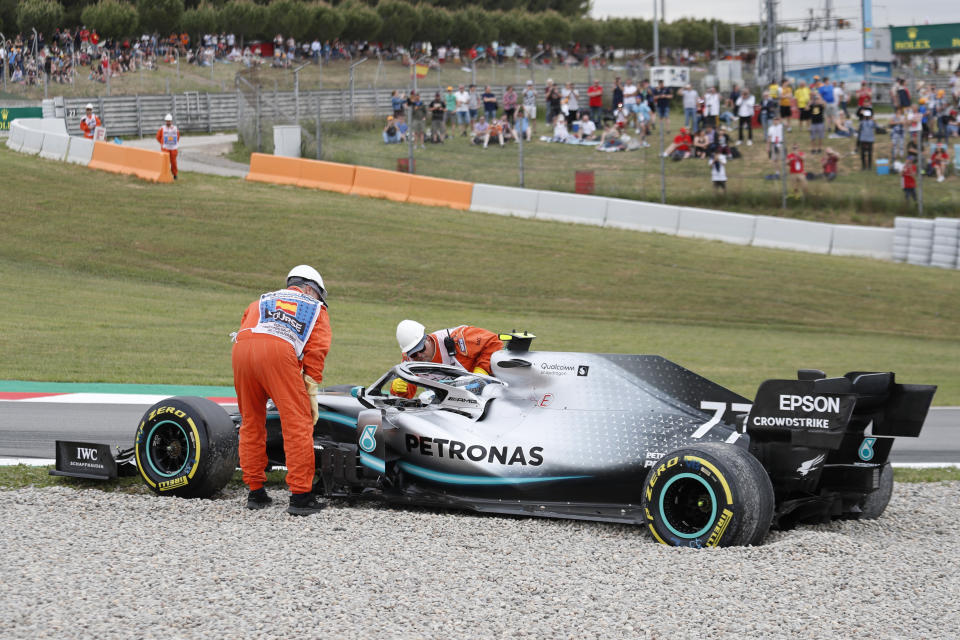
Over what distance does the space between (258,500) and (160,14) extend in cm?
5427

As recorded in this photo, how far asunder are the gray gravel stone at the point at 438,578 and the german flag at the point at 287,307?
138 cm

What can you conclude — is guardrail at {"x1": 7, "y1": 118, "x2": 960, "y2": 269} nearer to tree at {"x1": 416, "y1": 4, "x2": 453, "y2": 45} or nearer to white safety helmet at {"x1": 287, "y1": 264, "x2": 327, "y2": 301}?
white safety helmet at {"x1": 287, "y1": 264, "x2": 327, "y2": 301}

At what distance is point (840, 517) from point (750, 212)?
2083 centimetres

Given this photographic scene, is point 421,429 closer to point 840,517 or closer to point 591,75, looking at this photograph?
point 840,517

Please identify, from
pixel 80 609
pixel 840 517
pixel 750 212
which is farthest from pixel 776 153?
pixel 80 609

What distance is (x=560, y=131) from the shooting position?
3434cm

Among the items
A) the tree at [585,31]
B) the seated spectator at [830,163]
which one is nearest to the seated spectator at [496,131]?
the seated spectator at [830,163]

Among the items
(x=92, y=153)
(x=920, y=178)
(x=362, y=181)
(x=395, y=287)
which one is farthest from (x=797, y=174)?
(x=92, y=153)

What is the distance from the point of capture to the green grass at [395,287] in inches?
646

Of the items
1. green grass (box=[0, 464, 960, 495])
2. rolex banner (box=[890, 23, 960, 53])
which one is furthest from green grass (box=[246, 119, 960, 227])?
rolex banner (box=[890, 23, 960, 53])

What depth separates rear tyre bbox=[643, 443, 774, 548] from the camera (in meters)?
6.68

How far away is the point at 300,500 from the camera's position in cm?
764

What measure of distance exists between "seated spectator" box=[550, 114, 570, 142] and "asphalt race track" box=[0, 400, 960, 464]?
22.2 m

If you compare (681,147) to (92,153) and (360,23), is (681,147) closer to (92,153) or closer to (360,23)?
(92,153)
